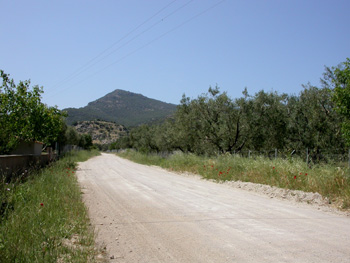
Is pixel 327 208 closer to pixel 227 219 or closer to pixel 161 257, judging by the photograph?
pixel 227 219

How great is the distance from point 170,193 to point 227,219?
470 centimetres

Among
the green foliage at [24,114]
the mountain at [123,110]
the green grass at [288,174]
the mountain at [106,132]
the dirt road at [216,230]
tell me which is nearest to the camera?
the dirt road at [216,230]

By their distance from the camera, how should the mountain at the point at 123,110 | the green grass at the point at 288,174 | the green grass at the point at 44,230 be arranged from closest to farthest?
1. the green grass at the point at 44,230
2. the green grass at the point at 288,174
3. the mountain at the point at 123,110

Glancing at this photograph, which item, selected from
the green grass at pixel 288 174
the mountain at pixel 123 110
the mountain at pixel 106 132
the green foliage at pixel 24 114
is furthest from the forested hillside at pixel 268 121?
the mountain at pixel 106 132

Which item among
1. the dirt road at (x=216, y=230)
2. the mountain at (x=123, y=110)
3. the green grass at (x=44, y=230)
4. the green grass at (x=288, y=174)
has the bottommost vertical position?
the dirt road at (x=216, y=230)

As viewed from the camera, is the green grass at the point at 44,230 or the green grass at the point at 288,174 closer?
the green grass at the point at 44,230

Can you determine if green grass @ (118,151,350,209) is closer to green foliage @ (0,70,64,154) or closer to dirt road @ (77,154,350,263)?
dirt road @ (77,154,350,263)

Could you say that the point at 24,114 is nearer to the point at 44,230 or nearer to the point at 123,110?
the point at 44,230

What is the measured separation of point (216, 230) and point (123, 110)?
150328mm

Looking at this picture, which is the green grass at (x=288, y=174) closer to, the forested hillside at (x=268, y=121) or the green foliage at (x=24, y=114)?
the forested hillside at (x=268, y=121)

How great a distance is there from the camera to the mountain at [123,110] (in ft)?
436

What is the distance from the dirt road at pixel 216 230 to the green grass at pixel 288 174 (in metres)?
1.71

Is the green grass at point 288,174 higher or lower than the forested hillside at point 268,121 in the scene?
lower

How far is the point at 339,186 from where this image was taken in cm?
1100
